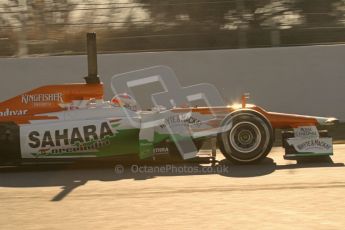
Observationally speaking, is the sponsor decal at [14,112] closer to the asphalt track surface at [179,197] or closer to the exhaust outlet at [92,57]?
the asphalt track surface at [179,197]

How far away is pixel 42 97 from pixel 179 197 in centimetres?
310

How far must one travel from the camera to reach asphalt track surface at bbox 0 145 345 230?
516 cm

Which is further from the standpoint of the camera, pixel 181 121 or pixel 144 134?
pixel 181 121

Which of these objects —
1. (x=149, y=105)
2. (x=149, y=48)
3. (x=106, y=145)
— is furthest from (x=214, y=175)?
(x=149, y=48)

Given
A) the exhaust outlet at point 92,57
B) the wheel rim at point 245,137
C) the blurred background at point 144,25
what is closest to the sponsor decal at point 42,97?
the exhaust outlet at point 92,57

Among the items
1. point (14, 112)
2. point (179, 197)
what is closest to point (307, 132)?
point (179, 197)

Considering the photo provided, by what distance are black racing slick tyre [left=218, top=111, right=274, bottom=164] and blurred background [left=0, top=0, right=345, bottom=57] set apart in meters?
5.27

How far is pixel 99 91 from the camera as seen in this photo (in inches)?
333

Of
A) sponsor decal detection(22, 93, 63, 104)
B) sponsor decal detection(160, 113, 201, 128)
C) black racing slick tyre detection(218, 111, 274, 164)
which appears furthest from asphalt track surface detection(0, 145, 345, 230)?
sponsor decal detection(22, 93, 63, 104)

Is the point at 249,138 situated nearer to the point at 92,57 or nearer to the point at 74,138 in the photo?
the point at 74,138

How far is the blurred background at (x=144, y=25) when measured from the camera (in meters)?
13.2

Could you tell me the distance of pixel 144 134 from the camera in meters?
7.98

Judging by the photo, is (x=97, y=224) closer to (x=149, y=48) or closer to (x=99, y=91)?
(x=99, y=91)

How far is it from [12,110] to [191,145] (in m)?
2.50
